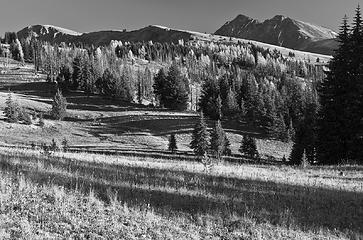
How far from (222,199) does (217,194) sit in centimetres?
49

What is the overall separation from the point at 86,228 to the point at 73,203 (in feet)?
4.32

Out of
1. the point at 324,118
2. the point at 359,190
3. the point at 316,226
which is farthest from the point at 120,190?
the point at 324,118

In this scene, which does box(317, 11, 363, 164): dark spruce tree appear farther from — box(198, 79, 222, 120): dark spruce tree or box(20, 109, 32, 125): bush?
box(198, 79, 222, 120): dark spruce tree

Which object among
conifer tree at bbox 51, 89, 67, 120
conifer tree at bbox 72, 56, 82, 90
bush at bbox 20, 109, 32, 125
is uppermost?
conifer tree at bbox 72, 56, 82, 90

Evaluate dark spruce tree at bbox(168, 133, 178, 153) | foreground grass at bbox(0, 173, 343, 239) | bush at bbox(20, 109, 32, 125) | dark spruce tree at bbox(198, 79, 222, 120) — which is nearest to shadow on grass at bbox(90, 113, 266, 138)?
dark spruce tree at bbox(198, 79, 222, 120)

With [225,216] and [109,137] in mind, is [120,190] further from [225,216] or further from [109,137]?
[109,137]

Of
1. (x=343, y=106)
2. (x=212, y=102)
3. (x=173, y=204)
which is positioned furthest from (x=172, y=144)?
(x=173, y=204)

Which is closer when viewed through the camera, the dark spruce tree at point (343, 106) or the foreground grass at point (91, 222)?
the foreground grass at point (91, 222)

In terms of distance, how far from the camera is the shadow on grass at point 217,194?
9375 mm

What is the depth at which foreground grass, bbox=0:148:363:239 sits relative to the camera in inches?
331

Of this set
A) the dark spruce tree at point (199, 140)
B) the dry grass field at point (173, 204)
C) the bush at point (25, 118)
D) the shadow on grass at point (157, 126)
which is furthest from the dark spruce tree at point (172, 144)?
the dry grass field at point (173, 204)

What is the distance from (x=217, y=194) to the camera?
35.9 ft

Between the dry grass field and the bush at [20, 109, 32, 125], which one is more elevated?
the dry grass field

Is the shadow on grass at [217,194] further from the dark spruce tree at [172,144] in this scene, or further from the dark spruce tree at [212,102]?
the dark spruce tree at [212,102]
